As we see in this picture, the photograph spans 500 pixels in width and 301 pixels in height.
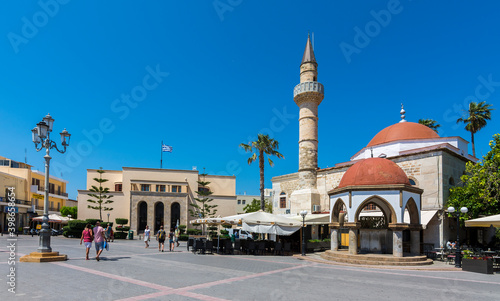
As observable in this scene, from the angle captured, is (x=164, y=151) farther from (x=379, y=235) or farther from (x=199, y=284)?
(x=199, y=284)

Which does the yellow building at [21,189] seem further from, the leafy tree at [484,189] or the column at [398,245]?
the leafy tree at [484,189]

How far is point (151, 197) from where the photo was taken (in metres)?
44.7

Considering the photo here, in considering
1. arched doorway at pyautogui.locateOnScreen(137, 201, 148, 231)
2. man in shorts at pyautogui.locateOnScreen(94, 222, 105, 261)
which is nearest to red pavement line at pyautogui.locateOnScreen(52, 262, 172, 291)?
man in shorts at pyautogui.locateOnScreen(94, 222, 105, 261)

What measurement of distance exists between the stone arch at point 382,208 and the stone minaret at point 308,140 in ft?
24.3

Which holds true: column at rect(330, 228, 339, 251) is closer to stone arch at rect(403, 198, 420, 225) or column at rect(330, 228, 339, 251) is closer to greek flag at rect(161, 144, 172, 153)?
stone arch at rect(403, 198, 420, 225)

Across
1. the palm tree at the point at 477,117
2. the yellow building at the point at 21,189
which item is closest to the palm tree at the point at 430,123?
the palm tree at the point at 477,117

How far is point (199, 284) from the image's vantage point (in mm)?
9570

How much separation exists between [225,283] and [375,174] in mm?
10680

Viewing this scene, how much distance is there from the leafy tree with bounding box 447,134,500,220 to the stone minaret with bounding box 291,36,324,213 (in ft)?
34.8

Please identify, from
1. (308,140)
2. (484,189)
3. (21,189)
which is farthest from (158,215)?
(484,189)

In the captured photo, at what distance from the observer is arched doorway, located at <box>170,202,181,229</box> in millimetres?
45641

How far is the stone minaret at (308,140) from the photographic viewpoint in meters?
28.2

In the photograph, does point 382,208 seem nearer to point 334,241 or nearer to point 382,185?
point 334,241

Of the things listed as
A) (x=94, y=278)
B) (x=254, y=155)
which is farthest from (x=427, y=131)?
(x=94, y=278)
